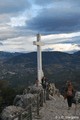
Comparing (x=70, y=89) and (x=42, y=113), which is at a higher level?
(x=70, y=89)

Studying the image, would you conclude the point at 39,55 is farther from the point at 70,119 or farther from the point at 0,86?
the point at 0,86

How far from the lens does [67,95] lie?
23.5 m

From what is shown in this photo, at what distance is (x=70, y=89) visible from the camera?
76.7 feet

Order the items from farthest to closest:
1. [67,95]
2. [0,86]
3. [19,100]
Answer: [0,86], [19,100], [67,95]

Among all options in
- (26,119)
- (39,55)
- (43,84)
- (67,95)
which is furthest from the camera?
(39,55)

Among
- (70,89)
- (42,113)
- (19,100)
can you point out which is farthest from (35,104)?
(19,100)

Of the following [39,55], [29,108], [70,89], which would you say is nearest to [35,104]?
[70,89]

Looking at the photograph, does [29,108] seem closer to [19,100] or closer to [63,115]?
[63,115]

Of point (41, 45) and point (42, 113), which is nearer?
point (42, 113)

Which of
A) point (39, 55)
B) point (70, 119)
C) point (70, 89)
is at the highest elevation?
point (39, 55)

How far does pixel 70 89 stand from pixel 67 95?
1.48 feet

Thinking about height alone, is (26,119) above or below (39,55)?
below

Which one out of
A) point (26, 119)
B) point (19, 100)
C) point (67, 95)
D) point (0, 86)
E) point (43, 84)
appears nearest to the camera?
point (26, 119)

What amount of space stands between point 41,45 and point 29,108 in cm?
2045
